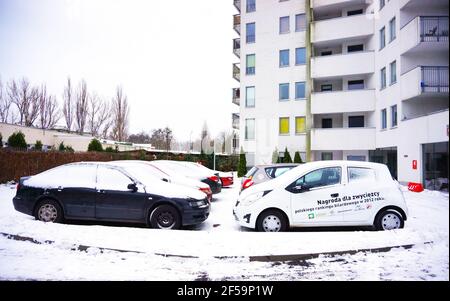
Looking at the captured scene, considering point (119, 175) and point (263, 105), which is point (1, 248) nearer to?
point (119, 175)

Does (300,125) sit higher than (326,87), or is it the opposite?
(326,87)

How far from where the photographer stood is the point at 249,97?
26594 mm

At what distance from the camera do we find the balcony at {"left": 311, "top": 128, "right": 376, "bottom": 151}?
20734 millimetres

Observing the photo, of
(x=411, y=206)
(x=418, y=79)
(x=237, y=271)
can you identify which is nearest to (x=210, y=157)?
(x=418, y=79)

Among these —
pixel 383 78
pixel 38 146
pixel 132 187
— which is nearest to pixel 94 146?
pixel 38 146

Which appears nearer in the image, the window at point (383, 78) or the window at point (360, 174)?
the window at point (360, 174)

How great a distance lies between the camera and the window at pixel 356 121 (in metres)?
22.6

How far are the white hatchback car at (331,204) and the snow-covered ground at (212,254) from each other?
59 cm

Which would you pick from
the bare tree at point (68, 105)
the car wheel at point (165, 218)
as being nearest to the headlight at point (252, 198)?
the car wheel at point (165, 218)

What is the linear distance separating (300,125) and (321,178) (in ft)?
62.1

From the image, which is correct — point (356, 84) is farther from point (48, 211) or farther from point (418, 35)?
point (48, 211)

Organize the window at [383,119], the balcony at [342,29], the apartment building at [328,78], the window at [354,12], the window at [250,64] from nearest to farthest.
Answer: the apartment building at [328,78], the window at [383,119], the balcony at [342,29], the window at [354,12], the window at [250,64]

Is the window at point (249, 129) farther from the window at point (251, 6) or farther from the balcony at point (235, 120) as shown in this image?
the window at point (251, 6)

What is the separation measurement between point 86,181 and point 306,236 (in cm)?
514
